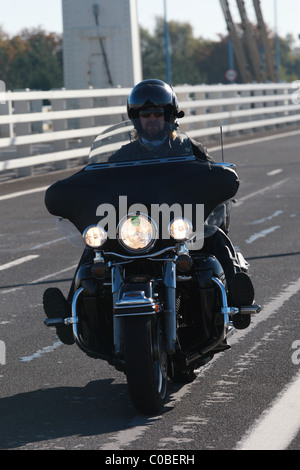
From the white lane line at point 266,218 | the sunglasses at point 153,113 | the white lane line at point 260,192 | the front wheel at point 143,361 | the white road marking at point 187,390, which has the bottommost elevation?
the white lane line at point 266,218

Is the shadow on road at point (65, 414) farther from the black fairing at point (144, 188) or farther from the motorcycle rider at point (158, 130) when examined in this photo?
the black fairing at point (144, 188)

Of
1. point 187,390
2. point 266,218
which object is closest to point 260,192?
point 266,218

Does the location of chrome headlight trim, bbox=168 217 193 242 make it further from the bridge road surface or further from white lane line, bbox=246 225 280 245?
white lane line, bbox=246 225 280 245

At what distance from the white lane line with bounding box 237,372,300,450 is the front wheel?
52 cm

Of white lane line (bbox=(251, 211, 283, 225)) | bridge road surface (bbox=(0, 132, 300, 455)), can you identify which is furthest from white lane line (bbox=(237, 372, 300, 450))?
white lane line (bbox=(251, 211, 283, 225))

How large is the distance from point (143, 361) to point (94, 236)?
0.70 meters

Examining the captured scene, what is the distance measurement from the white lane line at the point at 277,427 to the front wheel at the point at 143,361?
524 millimetres

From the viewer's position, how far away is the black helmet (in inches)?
249

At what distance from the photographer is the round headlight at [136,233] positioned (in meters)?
5.60

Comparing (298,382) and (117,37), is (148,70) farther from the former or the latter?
(298,382)

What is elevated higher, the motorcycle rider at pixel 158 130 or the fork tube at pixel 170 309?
Answer: the motorcycle rider at pixel 158 130

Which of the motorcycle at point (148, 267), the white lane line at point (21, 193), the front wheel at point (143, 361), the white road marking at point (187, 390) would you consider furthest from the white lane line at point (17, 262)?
the white lane line at point (21, 193)

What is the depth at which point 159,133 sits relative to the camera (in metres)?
6.36
